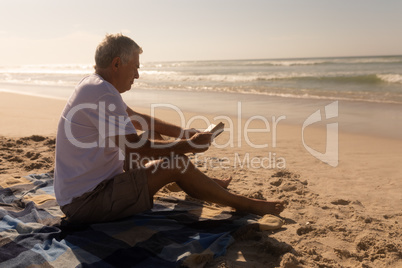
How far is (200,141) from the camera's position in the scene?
2.82 m

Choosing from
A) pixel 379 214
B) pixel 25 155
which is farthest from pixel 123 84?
pixel 25 155

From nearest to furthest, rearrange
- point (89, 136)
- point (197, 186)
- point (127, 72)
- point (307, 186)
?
point (89, 136), point (127, 72), point (197, 186), point (307, 186)

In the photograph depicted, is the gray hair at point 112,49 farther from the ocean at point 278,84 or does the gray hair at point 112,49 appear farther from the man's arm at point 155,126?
the ocean at point 278,84

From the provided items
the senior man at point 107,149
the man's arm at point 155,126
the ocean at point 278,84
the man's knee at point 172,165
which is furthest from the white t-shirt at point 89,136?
the ocean at point 278,84

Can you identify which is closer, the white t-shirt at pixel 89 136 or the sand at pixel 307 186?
the white t-shirt at pixel 89 136

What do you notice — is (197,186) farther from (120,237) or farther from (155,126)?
(155,126)

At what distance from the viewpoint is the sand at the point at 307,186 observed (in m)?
2.62

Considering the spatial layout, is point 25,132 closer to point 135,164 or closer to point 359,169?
point 135,164

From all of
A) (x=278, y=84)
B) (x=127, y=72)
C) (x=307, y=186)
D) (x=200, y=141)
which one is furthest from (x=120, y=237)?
(x=278, y=84)

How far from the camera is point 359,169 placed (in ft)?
14.9

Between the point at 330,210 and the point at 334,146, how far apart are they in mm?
2393

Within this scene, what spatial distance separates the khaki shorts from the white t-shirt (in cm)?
6

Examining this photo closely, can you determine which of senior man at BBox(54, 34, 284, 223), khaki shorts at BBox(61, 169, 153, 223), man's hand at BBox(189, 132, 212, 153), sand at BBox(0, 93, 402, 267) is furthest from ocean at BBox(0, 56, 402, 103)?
khaki shorts at BBox(61, 169, 153, 223)

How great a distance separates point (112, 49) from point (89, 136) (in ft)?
2.18
